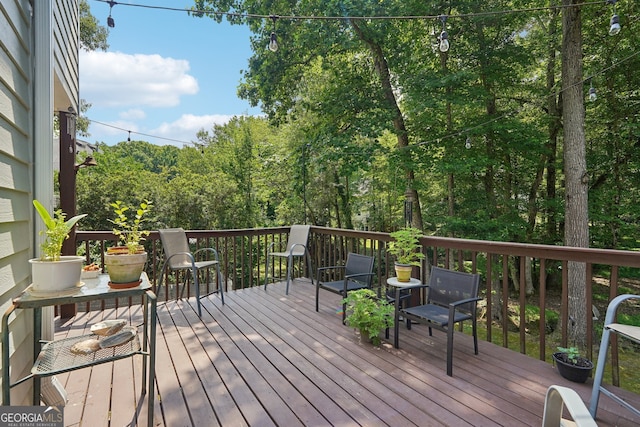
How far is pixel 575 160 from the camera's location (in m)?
5.99

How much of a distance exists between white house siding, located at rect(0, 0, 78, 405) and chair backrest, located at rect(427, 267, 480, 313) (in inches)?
109

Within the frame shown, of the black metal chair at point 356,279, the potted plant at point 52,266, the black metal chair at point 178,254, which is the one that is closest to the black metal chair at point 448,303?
the black metal chair at point 356,279

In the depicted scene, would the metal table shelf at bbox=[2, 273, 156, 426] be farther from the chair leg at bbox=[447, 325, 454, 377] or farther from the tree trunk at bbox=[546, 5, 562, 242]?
the tree trunk at bbox=[546, 5, 562, 242]

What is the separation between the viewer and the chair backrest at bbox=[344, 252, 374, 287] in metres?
3.46

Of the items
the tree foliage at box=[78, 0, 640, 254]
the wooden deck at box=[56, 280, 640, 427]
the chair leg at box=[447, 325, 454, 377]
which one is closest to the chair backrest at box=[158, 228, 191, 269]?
the wooden deck at box=[56, 280, 640, 427]

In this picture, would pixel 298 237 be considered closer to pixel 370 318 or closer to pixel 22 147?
pixel 370 318

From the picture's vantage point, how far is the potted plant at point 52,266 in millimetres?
1435

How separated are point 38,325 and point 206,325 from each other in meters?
1.78

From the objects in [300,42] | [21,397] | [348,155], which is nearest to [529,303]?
[348,155]

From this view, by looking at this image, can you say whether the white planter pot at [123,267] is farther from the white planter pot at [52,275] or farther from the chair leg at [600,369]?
the chair leg at [600,369]

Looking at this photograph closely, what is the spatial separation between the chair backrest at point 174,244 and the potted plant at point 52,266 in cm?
238

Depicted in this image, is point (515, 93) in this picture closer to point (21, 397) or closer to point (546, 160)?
point (546, 160)

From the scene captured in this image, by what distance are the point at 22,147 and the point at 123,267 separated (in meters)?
0.77

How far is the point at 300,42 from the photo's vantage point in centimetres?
733
